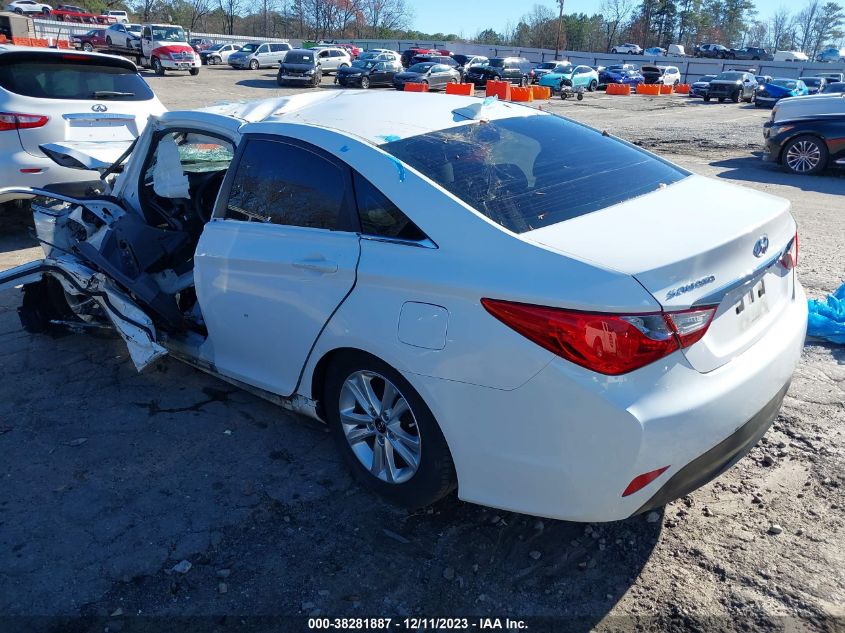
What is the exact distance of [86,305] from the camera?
15.0ft

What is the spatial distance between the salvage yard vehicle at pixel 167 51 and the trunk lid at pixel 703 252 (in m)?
38.2

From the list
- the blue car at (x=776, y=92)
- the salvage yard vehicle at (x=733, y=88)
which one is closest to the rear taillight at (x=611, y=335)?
the blue car at (x=776, y=92)

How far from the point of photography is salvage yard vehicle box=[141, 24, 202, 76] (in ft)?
118

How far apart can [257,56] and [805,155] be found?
1478 inches

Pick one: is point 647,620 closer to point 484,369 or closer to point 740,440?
point 740,440

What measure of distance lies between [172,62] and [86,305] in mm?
35904

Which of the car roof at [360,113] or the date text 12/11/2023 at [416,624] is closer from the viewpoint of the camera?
the date text 12/11/2023 at [416,624]

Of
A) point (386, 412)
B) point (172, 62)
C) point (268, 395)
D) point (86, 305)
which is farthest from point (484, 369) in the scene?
point (172, 62)

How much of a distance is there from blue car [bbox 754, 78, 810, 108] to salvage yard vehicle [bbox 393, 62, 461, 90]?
584 inches

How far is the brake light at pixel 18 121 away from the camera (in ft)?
21.3

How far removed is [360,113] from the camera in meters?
3.46

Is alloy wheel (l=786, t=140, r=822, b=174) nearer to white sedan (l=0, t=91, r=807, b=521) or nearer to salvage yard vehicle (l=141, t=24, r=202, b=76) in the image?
white sedan (l=0, t=91, r=807, b=521)

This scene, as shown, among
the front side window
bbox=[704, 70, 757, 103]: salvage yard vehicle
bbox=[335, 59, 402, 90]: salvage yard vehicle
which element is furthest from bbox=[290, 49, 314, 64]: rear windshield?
the front side window

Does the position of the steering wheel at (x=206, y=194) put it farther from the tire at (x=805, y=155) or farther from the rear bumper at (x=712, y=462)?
the tire at (x=805, y=155)
